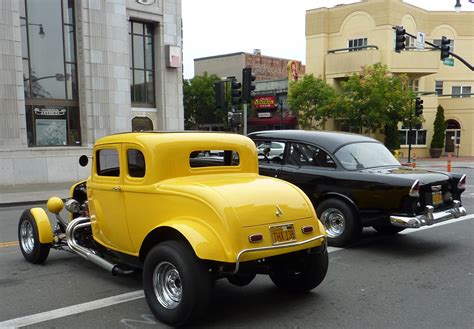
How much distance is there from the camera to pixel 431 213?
22.1 feet

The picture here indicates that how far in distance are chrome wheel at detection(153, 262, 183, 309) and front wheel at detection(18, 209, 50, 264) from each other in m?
2.48

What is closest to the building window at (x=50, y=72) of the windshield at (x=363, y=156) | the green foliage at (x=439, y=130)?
the windshield at (x=363, y=156)

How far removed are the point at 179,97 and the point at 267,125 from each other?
23.4 metres

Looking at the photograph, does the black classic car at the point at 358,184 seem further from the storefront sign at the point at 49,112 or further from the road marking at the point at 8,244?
the storefront sign at the point at 49,112

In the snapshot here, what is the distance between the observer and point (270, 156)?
862 cm

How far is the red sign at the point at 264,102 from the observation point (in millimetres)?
44250

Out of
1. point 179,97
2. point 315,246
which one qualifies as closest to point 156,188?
point 315,246

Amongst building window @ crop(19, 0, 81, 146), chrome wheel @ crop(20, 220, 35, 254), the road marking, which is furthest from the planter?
chrome wheel @ crop(20, 220, 35, 254)

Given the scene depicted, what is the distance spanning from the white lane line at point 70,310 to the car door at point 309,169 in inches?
143

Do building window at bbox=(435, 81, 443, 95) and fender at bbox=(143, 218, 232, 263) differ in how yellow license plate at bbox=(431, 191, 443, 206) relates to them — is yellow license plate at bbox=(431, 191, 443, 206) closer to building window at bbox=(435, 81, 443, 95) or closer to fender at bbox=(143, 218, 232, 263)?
fender at bbox=(143, 218, 232, 263)

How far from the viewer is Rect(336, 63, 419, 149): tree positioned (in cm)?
3247

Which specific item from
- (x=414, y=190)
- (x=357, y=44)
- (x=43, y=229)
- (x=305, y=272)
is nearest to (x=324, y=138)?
(x=414, y=190)

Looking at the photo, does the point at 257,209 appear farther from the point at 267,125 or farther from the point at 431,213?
the point at 267,125

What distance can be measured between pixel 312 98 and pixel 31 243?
31.4 meters
